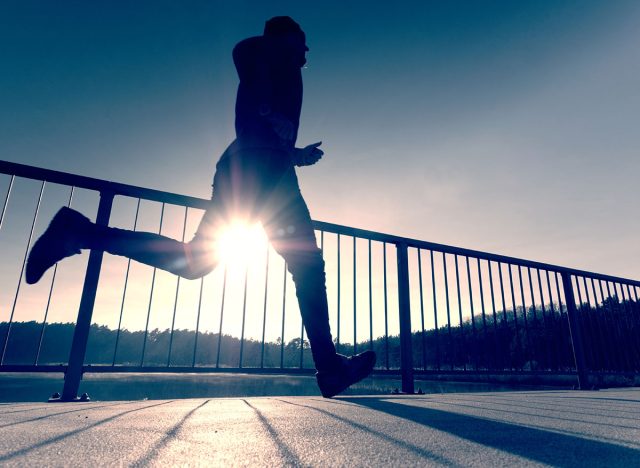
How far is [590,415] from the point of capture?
1452 millimetres

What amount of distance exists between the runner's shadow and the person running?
2.75 feet

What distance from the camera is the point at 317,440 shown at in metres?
0.92

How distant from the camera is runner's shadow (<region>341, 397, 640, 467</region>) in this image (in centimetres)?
75

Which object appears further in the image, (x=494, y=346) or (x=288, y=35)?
(x=494, y=346)

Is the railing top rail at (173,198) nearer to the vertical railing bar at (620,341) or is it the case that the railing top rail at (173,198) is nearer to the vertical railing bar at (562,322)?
the vertical railing bar at (562,322)

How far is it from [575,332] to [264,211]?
434 centimetres

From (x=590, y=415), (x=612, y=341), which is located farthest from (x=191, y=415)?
(x=612, y=341)

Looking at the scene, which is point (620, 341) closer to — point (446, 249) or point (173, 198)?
point (446, 249)

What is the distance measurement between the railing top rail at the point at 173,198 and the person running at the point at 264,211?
1.02 meters

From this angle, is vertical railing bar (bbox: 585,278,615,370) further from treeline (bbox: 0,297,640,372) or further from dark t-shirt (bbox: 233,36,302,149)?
dark t-shirt (bbox: 233,36,302,149)

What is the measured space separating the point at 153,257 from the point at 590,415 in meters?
1.99

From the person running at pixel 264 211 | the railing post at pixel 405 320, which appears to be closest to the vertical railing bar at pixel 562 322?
the railing post at pixel 405 320

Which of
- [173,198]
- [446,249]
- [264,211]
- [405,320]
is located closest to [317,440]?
[264,211]

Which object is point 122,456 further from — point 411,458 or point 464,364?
point 464,364
